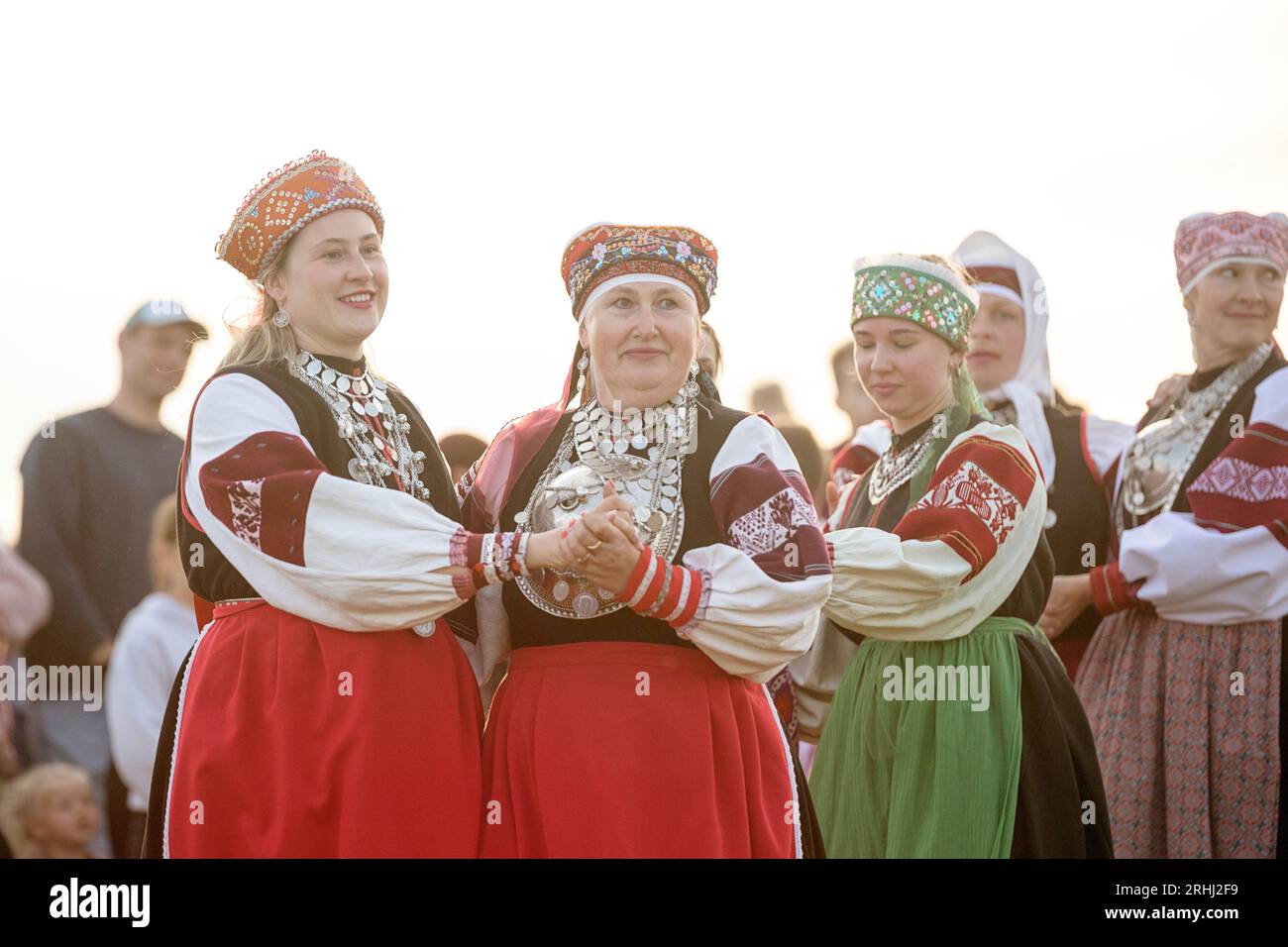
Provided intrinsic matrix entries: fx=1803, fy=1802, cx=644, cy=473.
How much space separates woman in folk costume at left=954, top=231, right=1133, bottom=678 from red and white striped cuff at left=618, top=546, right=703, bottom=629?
2.17 metres

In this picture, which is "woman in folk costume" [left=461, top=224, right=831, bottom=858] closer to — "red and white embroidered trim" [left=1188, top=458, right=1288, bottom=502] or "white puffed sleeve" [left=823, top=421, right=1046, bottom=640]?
"white puffed sleeve" [left=823, top=421, right=1046, bottom=640]

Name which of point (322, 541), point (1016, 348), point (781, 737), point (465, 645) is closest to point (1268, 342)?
point (1016, 348)

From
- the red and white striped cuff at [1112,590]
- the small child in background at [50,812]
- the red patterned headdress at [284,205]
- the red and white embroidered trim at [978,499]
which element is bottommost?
the small child in background at [50,812]

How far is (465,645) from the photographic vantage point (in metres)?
3.87

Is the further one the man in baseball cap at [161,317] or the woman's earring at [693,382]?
→ the man in baseball cap at [161,317]

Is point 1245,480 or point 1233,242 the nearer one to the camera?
point 1245,480

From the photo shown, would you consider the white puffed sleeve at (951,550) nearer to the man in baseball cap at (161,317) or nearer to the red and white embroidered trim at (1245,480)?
the red and white embroidered trim at (1245,480)

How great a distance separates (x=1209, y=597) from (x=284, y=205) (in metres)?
2.82

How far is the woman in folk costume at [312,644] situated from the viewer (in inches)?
135

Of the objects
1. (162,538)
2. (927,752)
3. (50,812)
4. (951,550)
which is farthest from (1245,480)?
(50,812)

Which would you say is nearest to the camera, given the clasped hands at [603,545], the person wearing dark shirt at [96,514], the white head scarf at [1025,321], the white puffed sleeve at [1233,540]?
the clasped hands at [603,545]

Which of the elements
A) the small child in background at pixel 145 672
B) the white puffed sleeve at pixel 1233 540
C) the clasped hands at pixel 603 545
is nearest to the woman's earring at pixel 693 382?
the clasped hands at pixel 603 545

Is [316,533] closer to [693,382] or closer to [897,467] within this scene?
[693,382]

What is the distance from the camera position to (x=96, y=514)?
569cm
